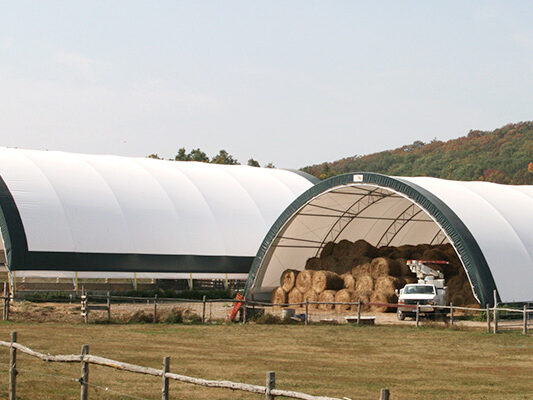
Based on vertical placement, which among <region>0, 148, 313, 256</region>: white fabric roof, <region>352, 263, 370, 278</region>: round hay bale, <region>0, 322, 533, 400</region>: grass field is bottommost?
<region>0, 322, 533, 400</region>: grass field

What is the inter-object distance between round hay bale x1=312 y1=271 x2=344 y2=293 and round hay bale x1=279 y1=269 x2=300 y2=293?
1358 mm

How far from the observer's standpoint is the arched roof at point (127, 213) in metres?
48.6

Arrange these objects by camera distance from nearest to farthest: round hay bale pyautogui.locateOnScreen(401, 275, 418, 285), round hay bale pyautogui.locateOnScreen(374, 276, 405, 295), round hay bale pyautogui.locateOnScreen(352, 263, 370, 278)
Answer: round hay bale pyautogui.locateOnScreen(374, 276, 405, 295), round hay bale pyautogui.locateOnScreen(401, 275, 418, 285), round hay bale pyautogui.locateOnScreen(352, 263, 370, 278)

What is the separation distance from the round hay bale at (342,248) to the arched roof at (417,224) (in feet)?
5.60

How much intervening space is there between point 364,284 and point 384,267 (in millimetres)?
1269

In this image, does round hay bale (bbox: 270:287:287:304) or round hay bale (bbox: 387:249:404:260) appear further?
round hay bale (bbox: 387:249:404:260)

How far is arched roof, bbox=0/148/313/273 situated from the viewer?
48.6m

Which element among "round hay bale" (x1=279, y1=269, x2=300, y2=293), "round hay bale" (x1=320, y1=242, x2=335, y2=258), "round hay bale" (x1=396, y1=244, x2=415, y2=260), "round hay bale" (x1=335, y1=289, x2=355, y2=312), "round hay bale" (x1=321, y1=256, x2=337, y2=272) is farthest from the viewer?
"round hay bale" (x1=320, y1=242, x2=335, y2=258)

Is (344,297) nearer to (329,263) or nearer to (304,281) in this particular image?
(304,281)

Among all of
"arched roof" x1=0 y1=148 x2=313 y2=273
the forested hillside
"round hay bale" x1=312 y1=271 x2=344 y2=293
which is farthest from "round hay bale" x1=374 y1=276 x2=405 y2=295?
the forested hillside

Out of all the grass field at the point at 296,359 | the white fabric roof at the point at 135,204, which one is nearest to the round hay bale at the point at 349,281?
the white fabric roof at the point at 135,204

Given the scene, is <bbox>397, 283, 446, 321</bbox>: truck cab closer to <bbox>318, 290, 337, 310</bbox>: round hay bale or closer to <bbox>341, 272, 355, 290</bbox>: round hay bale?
<bbox>318, 290, 337, 310</bbox>: round hay bale

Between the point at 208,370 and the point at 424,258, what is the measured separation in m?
27.4

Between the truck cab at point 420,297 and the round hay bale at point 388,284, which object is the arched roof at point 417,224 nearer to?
the truck cab at point 420,297
